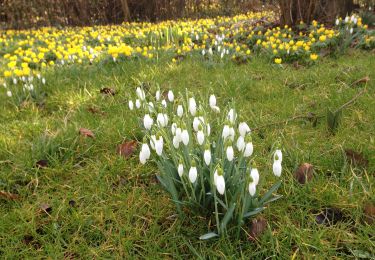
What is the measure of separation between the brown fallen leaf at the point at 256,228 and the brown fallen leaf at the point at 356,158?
29.4 inches

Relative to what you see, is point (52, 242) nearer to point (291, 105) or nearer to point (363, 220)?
point (363, 220)

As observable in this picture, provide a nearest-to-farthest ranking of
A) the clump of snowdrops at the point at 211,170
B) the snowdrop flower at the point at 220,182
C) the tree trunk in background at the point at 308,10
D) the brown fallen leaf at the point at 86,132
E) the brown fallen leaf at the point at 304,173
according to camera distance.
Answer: the snowdrop flower at the point at 220,182
the clump of snowdrops at the point at 211,170
the brown fallen leaf at the point at 304,173
the brown fallen leaf at the point at 86,132
the tree trunk in background at the point at 308,10

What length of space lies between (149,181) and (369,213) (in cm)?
126

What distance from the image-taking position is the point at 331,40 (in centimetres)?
456

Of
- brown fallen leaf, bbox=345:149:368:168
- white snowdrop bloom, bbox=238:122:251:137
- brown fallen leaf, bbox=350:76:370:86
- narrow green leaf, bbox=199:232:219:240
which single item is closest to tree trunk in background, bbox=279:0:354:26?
brown fallen leaf, bbox=350:76:370:86

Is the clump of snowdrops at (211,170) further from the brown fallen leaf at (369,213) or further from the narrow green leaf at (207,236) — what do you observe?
the brown fallen leaf at (369,213)

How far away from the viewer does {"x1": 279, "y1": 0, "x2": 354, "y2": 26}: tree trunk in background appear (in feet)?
18.9

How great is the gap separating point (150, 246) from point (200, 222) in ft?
0.93

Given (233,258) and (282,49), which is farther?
(282,49)

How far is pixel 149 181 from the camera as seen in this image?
7.29 feet

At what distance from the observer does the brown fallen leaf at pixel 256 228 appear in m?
1.67

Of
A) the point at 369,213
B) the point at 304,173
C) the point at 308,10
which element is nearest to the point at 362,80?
the point at 304,173

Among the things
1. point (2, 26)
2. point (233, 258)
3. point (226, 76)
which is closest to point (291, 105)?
point (226, 76)

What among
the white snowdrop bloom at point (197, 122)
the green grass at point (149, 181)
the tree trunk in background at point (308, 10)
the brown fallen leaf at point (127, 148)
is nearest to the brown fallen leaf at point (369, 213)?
the green grass at point (149, 181)
